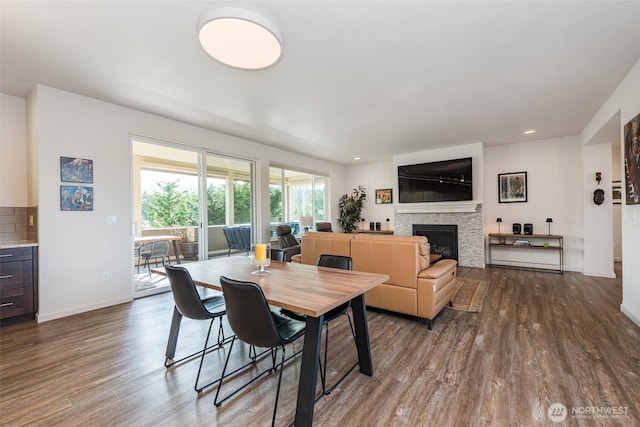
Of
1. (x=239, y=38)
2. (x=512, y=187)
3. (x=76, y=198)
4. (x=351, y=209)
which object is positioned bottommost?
(x=351, y=209)

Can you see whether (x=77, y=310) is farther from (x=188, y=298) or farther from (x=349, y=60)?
(x=349, y=60)

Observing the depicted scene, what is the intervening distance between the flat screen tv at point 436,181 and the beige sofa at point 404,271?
3137 millimetres

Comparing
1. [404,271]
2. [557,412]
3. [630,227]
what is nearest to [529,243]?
[630,227]

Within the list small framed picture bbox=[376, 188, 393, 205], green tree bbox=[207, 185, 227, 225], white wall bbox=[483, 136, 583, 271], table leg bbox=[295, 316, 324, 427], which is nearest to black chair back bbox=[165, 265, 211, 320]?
table leg bbox=[295, 316, 324, 427]

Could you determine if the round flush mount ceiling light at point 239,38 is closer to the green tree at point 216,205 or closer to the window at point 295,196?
the green tree at point 216,205

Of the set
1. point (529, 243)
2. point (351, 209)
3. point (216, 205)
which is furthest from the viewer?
point (351, 209)

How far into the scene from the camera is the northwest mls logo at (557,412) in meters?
1.59

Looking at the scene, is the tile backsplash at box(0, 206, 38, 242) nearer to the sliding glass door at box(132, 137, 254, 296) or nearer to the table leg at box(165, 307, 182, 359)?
the sliding glass door at box(132, 137, 254, 296)

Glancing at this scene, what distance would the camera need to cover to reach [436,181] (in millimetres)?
6230

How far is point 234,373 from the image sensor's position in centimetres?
210

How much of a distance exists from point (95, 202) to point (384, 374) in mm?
3983

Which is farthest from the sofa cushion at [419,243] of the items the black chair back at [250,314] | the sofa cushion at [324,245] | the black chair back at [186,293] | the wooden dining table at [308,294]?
the black chair back at [186,293]

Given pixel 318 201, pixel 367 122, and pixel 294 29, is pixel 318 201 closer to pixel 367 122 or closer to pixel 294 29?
pixel 367 122

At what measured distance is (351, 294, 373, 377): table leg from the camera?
2.04 meters
